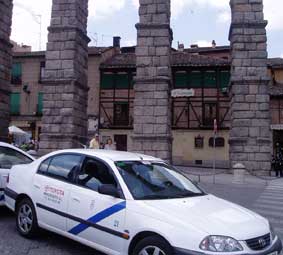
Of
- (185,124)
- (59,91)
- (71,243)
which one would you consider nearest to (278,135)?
(185,124)

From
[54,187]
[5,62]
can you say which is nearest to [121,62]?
[5,62]

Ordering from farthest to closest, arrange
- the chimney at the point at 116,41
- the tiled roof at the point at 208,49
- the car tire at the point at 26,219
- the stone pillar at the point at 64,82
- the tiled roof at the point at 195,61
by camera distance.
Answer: the chimney at the point at 116,41
the tiled roof at the point at 208,49
the tiled roof at the point at 195,61
the stone pillar at the point at 64,82
the car tire at the point at 26,219

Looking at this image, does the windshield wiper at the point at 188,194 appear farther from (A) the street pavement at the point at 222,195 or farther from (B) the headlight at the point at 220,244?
(A) the street pavement at the point at 222,195

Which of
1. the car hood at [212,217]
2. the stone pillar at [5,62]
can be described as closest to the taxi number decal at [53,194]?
the car hood at [212,217]

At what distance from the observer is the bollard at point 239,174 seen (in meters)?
13.9

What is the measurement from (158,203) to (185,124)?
31679 millimetres

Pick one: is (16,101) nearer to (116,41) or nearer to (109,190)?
(116,41)

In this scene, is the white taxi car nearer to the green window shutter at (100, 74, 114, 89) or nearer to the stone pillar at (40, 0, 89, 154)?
the stone pillar at (40, 0, 89, 154)

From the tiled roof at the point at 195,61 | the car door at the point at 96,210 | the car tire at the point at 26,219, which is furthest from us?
the tiled roof at the point at 195,61

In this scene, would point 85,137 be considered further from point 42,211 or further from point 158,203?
point 158,203

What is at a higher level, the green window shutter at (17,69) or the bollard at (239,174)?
the green window shutter at (17,69)

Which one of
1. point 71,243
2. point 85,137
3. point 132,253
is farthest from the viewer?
point 85,137

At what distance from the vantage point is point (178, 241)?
13.1ft

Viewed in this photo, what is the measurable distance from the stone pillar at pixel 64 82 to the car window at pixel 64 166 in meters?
9.68
